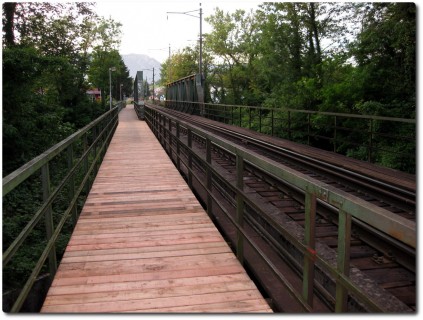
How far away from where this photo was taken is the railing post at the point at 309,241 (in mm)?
2277

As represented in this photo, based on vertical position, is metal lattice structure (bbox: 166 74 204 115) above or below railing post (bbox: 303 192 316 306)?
above

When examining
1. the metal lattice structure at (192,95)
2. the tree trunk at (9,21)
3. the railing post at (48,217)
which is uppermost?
the tree trunk at (9,21)

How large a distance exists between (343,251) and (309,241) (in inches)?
16.5

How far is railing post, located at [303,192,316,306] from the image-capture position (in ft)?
7.47

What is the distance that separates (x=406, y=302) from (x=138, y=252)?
225 cm

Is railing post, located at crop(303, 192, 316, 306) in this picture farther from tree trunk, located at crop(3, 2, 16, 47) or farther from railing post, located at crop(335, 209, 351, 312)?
tree trunk, located at crop(3, 2, 16, 47)

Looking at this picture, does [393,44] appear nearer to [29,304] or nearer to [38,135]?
[29,304]

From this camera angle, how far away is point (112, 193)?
21.0ft

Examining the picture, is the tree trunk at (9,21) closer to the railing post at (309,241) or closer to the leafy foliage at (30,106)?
the leafy foliage at (30,106)

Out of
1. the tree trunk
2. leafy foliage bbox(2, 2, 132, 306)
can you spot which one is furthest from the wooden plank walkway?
the tree trunk

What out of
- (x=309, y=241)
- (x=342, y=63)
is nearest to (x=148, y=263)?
(x=309, y=241)

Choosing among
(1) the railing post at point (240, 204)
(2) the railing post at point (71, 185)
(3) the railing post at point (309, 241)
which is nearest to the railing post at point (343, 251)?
(3) the railing post at point (309, 241)

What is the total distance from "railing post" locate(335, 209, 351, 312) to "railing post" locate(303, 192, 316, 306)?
0.29m

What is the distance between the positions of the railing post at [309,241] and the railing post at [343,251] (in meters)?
0.29
